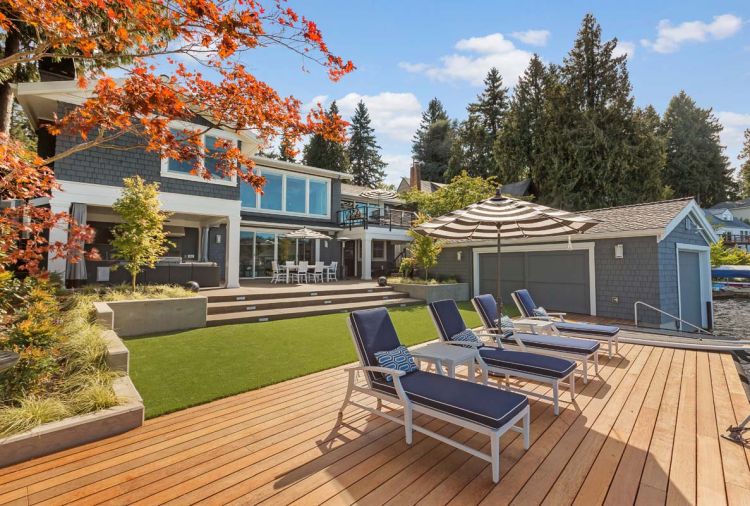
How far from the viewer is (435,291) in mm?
12180

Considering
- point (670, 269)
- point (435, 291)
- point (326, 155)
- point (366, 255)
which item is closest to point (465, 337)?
point (435, 291)

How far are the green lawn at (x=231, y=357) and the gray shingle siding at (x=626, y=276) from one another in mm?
6006

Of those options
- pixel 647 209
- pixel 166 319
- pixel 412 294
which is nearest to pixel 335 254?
pixel 412 294

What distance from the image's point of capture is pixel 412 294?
40.4 feet

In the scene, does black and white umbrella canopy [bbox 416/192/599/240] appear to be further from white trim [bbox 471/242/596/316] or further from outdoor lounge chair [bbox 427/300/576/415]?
white trim [bbox 471/242/596/316]

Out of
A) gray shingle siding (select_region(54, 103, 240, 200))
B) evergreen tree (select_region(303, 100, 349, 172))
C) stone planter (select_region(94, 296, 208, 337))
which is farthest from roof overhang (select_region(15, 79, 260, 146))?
evergreen tree (select_region(303, 100, 349, 172))

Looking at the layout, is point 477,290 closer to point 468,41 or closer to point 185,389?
Result: point 468,41

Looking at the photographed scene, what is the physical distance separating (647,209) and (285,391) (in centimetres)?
1200

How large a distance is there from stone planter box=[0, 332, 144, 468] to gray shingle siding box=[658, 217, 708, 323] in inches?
456

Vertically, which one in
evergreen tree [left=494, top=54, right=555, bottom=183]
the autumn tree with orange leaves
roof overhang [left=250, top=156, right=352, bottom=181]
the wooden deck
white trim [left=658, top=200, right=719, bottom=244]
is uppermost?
evergreen tree [left=494, top=54, right=555, bottom=183]

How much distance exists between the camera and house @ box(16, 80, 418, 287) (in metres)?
8.95

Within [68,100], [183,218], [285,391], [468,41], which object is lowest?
[285,391]

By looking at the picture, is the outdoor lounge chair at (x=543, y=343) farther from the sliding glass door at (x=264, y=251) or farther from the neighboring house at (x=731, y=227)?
the neighboring house at (x=731, y=227)

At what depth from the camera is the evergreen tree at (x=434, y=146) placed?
146 feet
